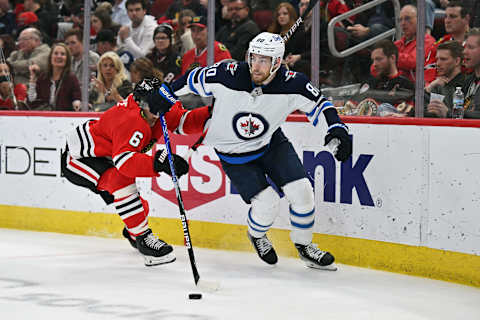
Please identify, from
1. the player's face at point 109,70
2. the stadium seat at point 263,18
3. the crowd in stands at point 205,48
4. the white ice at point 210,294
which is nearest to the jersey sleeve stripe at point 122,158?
the white ice at point 210,294

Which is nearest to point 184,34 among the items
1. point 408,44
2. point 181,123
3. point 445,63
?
point 181,123

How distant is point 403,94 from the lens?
441cm

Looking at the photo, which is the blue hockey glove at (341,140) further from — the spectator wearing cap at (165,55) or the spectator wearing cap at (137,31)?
the spectator wearing cap at (137,31)

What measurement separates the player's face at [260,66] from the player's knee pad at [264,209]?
0.62m

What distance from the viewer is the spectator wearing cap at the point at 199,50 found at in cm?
515

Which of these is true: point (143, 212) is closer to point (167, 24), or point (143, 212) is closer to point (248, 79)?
point (248, 79)

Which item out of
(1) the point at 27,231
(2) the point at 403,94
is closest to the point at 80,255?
(1) the point at 27,231

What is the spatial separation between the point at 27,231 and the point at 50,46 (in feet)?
4.84

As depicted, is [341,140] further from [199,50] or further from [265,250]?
[199,50]

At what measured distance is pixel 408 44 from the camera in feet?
14.4

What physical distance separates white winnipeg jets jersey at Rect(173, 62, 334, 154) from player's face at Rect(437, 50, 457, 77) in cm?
70

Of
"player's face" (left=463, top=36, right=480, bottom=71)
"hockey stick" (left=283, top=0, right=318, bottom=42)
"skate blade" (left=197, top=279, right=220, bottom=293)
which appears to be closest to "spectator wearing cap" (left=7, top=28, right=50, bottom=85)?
"hockey stick" (left=283, top=0, right=318, bottom=42)

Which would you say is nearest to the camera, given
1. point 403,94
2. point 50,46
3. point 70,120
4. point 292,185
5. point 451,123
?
point 451,123

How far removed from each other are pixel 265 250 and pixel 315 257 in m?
0.29
